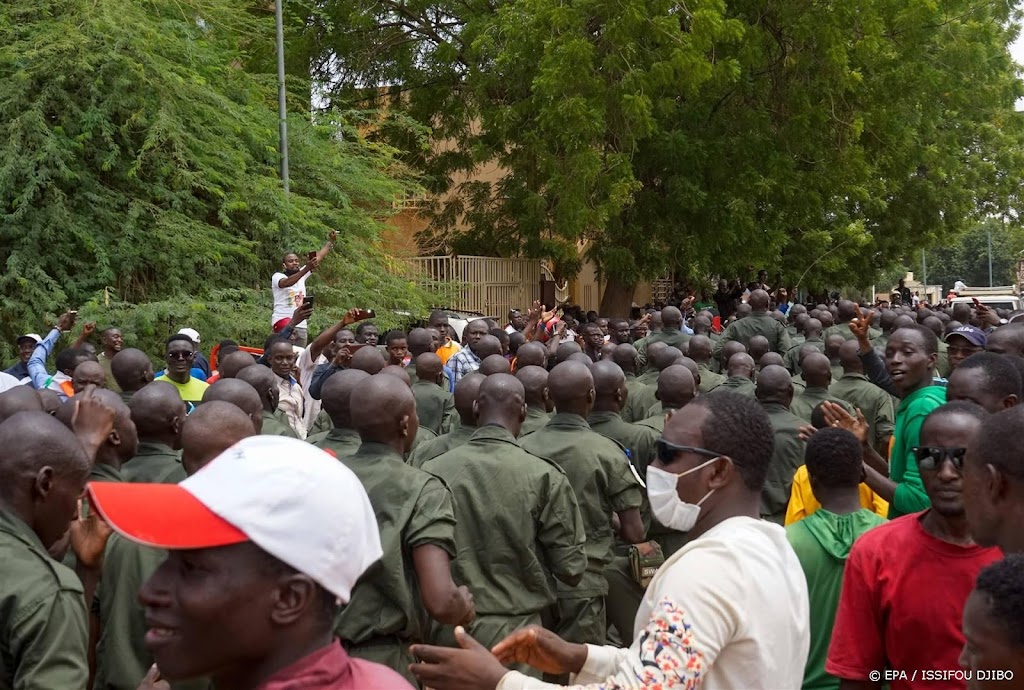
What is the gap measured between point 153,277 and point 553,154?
815 cm

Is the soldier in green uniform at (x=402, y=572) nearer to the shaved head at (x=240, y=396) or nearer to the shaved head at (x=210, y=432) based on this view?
the shaved head at (x=210, y=432)

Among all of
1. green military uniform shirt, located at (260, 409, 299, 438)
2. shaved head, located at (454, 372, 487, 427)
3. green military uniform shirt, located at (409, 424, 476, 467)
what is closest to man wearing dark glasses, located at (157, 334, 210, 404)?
green military uniform shirt, located at (260, 409, 299, 438)

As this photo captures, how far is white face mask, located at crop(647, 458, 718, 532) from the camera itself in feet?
9.70

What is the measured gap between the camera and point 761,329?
12453 millimetres

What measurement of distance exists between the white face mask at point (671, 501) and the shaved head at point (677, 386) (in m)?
4.37

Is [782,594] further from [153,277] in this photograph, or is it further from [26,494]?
[153,277]

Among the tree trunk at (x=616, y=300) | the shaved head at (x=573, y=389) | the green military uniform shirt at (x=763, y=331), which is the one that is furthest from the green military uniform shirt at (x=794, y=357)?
the tree trunk at (x=616, y=300)

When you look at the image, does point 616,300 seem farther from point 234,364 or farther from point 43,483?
point 43,483

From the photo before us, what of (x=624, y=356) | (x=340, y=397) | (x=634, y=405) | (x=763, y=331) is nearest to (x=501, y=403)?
(x=340, y=397)

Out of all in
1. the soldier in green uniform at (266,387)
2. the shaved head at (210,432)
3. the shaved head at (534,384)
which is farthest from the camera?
the shaved head at (534,384)

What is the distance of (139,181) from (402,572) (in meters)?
11.1

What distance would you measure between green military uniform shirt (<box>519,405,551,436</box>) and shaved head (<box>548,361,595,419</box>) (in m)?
0.85

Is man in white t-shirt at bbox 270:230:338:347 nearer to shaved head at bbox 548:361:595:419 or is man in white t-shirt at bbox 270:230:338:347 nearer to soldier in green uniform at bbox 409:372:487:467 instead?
soldier in green uniform at bbox 409:372:487:467

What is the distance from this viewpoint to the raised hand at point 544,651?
2982mm
